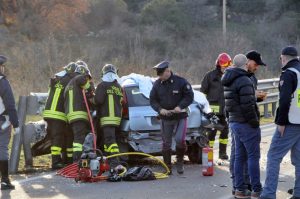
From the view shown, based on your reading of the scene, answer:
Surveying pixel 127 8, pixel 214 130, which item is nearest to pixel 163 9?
pixel 127 8

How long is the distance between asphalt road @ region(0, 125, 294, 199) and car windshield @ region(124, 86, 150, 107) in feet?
4.96

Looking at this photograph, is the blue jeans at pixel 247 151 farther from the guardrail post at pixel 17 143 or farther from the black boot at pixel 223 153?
the guardrail post at pixel 17 143

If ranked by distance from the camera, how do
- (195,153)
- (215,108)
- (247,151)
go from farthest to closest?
1. (215,108)
2. (195,153)
3. (247,151)

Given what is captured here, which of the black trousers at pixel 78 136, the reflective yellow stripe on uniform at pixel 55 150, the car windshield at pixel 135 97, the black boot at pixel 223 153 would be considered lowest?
the black boot at pixel 223 153

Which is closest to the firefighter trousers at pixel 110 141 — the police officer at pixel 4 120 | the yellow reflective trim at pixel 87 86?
the yellow reflective trim at pixel 87 86

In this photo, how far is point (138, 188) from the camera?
9539 mm

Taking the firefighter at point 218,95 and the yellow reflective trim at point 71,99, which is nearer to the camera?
the yellow reflective trim at point 71,99

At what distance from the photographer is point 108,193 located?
30.1 ft

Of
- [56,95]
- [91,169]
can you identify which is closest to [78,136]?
[56,95]

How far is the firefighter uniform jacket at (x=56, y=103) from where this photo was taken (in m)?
11.5

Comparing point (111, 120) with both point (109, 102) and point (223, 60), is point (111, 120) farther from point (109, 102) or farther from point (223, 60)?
point (223, 60)

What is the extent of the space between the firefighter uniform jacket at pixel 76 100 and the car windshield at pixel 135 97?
79cm

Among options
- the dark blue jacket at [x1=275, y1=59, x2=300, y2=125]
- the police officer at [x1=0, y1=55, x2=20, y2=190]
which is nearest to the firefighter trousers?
the police officer at [x1=0, y1=55, x2=20, y2=190]

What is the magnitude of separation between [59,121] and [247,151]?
12.9ft
